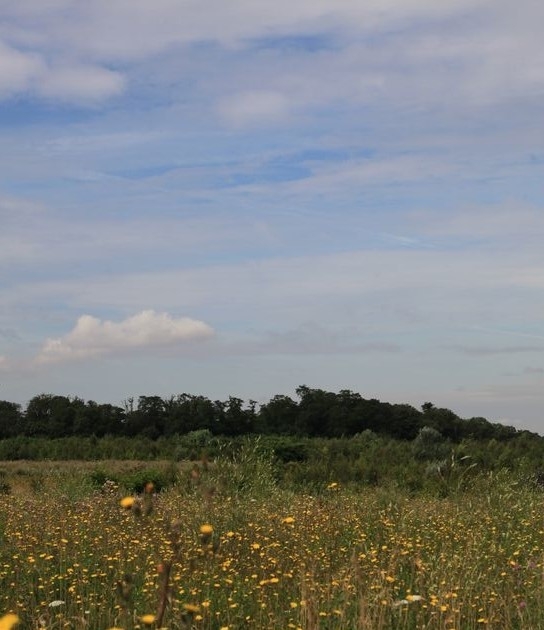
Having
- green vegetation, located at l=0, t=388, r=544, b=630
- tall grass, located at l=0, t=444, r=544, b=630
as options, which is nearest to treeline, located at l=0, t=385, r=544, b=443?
green vegetation, located at l=0, t=388, r=544, b=630

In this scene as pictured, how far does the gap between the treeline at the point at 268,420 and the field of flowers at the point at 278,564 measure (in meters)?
22.1

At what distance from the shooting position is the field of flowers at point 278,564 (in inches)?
182

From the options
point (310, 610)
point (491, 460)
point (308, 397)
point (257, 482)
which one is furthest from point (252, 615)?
point (308, 397)

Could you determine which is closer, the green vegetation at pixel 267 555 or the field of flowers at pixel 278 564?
the green vegetation at pixel 267 555

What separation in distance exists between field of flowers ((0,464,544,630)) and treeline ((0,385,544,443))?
2206 cm

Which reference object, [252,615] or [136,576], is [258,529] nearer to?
[136,576]

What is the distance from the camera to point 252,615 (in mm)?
4949

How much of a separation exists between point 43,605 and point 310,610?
205 cm

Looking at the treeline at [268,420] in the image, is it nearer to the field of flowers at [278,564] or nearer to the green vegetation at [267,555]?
the green vegetation at [267,555]

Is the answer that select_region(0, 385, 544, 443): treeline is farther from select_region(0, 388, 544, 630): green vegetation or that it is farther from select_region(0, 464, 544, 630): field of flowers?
select_region(0, 464, 544, 630): field of flowers

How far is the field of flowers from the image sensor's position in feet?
15.2

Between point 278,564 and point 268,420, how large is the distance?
1053 inches


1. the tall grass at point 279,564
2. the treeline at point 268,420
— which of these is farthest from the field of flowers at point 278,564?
the treeline at point 268,420

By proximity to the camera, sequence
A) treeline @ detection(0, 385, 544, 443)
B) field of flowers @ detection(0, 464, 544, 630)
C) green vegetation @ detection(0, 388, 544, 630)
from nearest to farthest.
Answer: green vegetation @ detection(0, 388, 544, 630)
field of flowers @ detection(0, 464, 544, 630)
treeline @ detection(0, 385, 544, 443)
